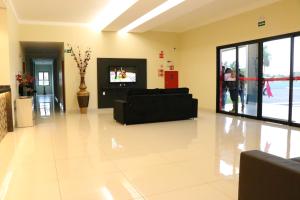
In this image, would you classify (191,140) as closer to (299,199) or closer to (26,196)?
(26,196)

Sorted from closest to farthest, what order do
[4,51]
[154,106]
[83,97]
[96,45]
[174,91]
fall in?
1. [4,51]
2. [154,106]
3. [174,91]
4. [83,97]
5. [96,45]

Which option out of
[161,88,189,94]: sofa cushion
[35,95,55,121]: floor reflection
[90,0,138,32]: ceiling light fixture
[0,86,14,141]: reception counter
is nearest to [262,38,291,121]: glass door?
[161,88,189,94]: sofa cushion

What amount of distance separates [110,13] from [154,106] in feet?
10.8

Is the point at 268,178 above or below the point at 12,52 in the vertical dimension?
below

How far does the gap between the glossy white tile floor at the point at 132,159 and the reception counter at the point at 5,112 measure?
183mm

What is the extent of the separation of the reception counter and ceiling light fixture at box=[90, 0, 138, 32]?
337 cm

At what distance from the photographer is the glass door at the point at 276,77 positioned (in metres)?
6.57

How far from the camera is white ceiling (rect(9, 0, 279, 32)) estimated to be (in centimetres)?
663

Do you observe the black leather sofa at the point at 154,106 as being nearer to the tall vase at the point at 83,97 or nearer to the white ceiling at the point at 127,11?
the white ceiling at the point at 127,11

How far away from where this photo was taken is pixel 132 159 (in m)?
3.75

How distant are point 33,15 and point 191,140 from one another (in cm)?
626

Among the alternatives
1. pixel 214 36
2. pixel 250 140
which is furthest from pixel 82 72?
pixel 250 140

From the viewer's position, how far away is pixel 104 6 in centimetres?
718

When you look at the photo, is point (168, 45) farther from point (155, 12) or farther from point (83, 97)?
point (83, 97)
